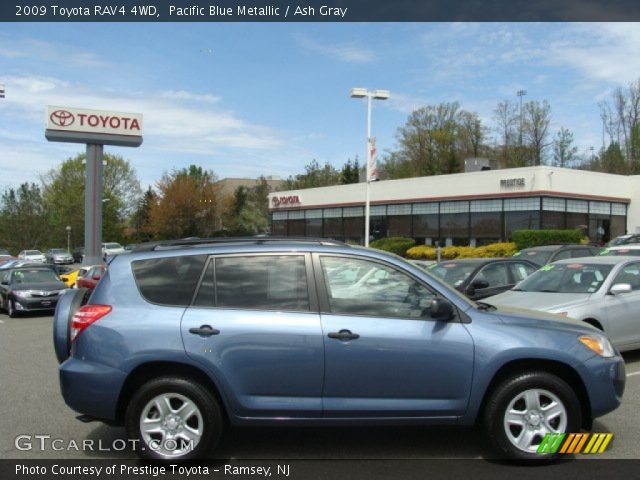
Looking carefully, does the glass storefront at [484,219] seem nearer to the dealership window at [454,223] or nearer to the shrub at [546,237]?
the dealership window at [454,223]

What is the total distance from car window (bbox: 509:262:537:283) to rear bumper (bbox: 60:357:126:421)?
881cm

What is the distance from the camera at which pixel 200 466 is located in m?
4.67

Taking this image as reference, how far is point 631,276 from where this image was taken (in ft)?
28.9

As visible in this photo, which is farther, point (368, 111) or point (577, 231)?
point (577, 231)

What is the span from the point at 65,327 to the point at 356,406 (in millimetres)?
2644

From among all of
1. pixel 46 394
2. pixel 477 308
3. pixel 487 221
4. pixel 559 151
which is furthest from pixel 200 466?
pixel 559 151

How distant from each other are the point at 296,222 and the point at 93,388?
50.9m

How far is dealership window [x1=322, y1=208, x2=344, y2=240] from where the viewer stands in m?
49.9

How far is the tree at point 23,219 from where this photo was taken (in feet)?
222

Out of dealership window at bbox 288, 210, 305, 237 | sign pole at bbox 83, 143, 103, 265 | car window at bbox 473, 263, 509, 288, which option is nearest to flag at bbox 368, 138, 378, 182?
sign pole at bbox 83, 143, 103, 265

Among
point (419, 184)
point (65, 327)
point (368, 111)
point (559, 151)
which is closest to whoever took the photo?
point (65, 327)

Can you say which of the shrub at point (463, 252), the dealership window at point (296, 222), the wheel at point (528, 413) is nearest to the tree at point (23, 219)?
the dealership window at point (296, 222)

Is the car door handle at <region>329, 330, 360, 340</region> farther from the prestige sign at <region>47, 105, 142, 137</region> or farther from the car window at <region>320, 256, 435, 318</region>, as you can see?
the prestige sign at <region>47, 105, 142, 137</region>

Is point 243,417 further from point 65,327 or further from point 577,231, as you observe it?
point 577,231
